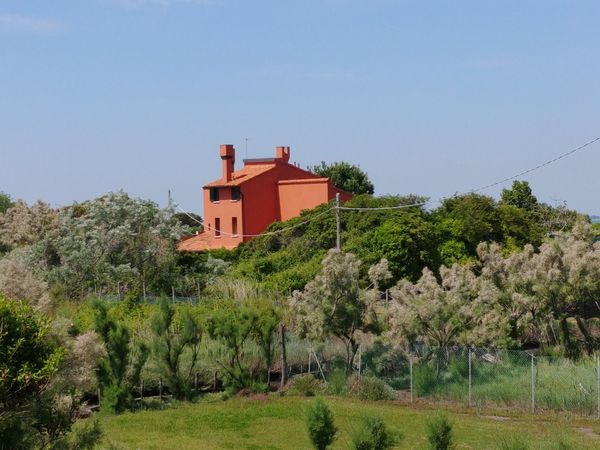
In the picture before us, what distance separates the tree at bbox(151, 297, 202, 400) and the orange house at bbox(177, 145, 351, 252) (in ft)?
89.7

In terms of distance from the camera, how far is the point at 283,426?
24.4 meters

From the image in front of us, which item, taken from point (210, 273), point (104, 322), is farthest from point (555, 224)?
point (104, 322)

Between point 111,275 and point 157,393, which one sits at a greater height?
point 111,275

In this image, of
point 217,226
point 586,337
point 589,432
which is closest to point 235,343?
point 586,337

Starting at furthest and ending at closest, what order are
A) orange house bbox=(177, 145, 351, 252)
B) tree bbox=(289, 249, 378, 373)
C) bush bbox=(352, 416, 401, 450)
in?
orange house bbox=(177, 145, 351, 252) → tree bbox=(289, 249, 378, 373) → bush bbox=(352, 416, 401, 450)

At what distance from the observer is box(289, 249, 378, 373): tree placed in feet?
95.7

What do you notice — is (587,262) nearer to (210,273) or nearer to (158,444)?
(158,444)

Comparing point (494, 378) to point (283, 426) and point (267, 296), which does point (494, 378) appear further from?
point (267, 296)

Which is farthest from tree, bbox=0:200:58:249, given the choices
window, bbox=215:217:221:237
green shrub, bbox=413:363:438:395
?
green shrub, bbox=413:363:438:395

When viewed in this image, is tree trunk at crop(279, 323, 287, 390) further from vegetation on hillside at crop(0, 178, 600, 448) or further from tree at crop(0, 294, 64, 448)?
tree at crop(0, 294, 64, 448)

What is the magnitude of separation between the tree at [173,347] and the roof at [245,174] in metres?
28.9

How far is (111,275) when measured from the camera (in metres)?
41.9

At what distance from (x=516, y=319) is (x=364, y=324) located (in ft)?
15.3

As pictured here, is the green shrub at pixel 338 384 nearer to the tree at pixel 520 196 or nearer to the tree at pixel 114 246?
the tree at pixel 114 246
